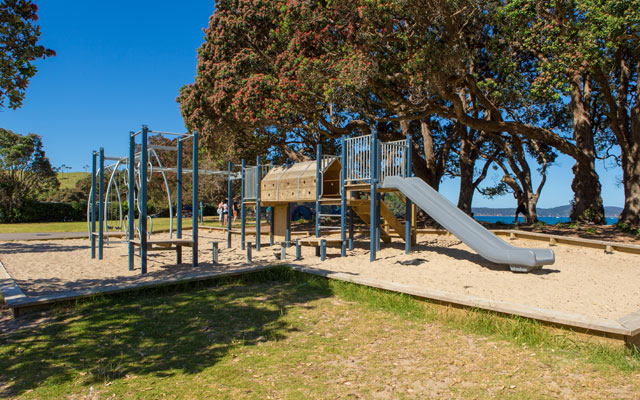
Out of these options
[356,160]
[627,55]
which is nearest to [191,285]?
[356,160]

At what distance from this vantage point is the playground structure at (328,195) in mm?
9016

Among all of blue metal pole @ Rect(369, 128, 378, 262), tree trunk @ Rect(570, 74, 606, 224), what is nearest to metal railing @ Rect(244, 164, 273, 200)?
blue metal pole @ Rect(369, 128, 378, 262)

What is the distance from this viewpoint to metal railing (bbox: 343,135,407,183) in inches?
456

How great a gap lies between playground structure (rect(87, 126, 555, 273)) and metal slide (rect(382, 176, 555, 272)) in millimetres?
17

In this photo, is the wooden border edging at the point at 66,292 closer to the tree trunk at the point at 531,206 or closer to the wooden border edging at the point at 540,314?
the wooden border edging at the point at 540,314

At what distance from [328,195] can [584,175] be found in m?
10.9

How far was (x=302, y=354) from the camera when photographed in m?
4.65

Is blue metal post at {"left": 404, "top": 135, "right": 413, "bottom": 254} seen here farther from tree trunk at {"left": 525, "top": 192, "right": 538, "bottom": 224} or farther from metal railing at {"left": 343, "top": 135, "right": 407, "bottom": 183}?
tree trunk at {"left": 525, "top": 192, "right": 538, "bottom": 224}

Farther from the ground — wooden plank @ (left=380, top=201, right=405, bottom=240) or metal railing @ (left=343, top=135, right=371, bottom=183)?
metal railing @ (left=343, top=135, right=371, bottom=183)

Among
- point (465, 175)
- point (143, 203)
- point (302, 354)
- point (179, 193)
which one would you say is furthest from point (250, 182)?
point (465, 175)

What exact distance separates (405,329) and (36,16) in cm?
713

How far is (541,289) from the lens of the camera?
7.23m

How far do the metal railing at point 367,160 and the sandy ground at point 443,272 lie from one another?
7.12 ft

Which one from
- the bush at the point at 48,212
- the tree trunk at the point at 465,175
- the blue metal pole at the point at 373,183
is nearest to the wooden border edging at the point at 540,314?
the blue metal pole at the point at 373,183
